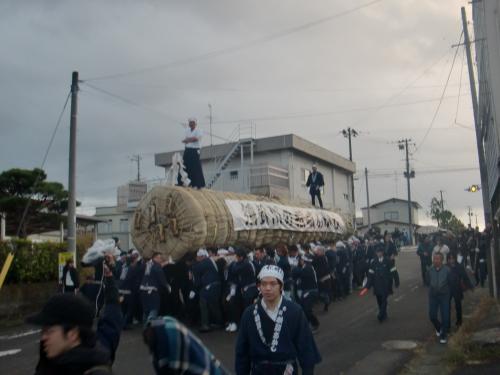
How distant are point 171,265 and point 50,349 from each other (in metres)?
10.3

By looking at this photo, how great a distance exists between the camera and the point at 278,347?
14.5 ft

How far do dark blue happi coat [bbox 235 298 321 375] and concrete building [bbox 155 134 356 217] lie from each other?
18.5 m

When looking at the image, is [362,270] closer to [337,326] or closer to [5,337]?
[337,326]

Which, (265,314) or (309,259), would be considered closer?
(265,314)

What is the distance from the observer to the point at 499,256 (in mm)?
14242

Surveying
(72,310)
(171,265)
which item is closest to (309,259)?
(171,265)

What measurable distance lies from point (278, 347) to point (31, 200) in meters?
16.8

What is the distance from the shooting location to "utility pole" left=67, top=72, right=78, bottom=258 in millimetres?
14586

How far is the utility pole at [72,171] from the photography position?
1459cm

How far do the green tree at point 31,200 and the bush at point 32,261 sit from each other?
400 centimetres

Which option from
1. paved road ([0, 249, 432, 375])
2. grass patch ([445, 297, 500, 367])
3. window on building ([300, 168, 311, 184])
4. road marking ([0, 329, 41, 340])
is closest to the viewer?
grass patch ([445, 297, 500, 367])

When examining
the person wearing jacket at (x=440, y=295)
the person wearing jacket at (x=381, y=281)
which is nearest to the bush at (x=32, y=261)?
the person wearing jacket at (x=381, y=281)

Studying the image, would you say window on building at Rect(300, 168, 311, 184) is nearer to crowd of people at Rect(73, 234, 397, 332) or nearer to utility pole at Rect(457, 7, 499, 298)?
utility pole at Rect(457, 7, 499, 298)

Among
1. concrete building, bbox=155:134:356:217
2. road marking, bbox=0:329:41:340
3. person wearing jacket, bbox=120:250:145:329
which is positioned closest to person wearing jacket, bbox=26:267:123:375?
person wearing jacket, bbox=120:250:145:329
